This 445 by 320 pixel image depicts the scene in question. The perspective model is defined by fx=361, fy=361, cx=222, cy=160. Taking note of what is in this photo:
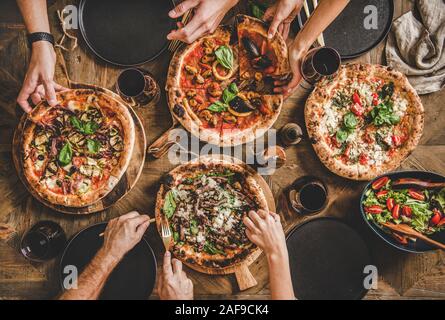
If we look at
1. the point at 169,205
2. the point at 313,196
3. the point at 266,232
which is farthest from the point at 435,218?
the point at 169,205

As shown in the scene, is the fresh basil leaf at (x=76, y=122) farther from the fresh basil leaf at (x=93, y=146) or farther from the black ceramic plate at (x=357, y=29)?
the black ceramic plate at (x=357, y=29)

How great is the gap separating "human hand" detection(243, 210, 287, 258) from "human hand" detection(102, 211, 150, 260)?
76 cm

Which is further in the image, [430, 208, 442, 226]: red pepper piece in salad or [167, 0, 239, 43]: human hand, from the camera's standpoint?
[430, 208, 442, 226]: red pepper piece in salad

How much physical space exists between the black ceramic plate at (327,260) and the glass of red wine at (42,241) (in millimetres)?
1728

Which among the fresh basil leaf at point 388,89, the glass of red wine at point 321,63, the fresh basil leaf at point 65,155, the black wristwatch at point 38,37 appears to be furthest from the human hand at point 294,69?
the black wristwatch at point 38,37

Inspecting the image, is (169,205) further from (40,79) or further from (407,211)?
(407,211)

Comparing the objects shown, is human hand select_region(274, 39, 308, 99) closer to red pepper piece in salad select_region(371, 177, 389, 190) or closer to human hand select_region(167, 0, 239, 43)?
human hand select_region(167, 0, 239, 43)

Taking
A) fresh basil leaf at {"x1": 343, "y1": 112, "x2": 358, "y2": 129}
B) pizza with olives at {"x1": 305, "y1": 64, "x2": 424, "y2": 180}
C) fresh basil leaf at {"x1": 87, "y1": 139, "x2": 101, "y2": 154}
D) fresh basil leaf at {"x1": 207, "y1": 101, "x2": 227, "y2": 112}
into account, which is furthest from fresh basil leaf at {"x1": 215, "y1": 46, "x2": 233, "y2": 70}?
fresh basil leaf at {"x1": 87, "y1": 139, "x2": 101, "y2": 154}

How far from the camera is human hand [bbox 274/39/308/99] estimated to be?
264 centimetres

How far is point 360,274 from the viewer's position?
2732mm

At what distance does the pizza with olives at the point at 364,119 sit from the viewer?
2725 mm

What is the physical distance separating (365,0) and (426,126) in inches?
43.5
